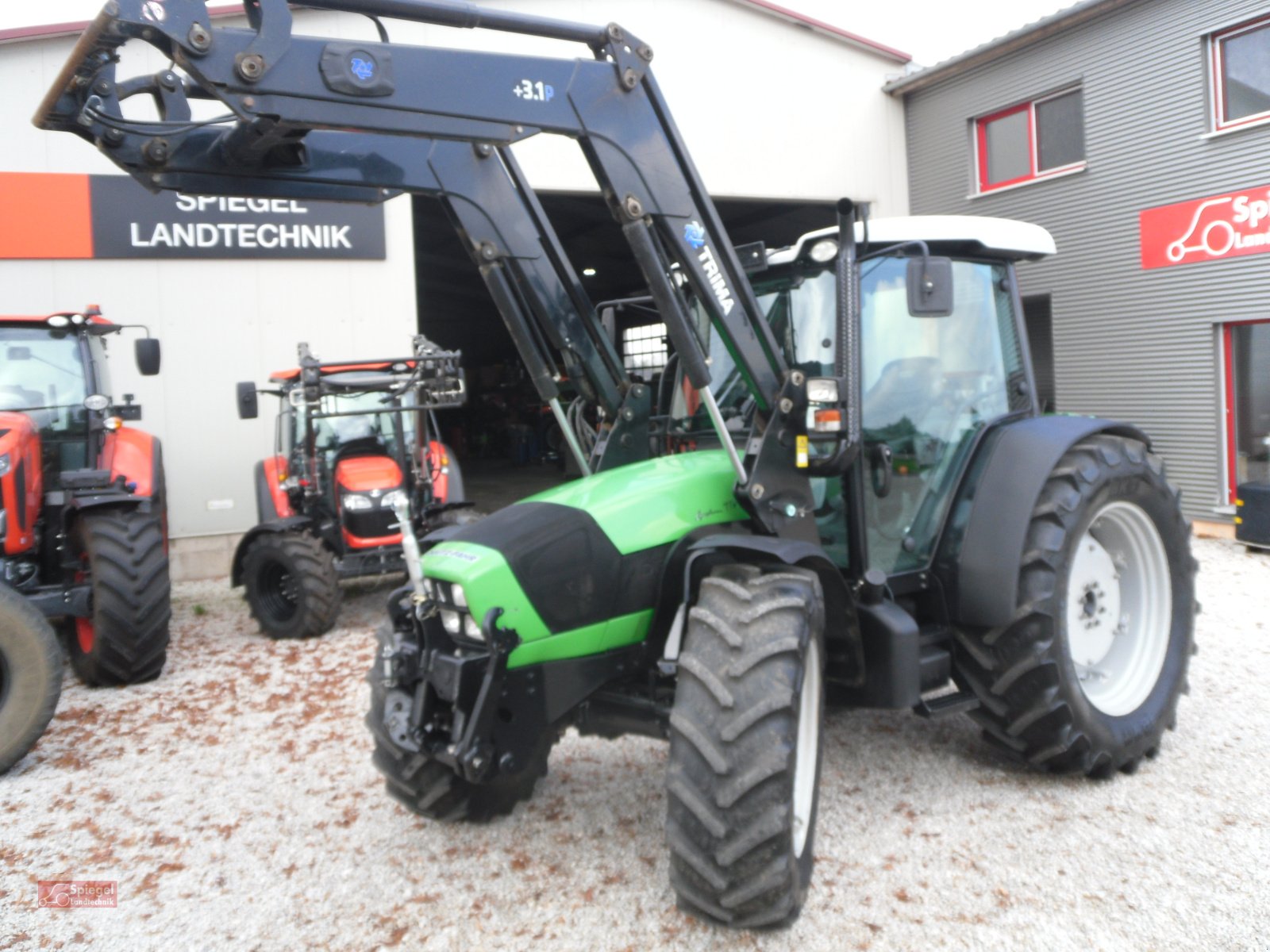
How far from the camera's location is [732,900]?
2643mm

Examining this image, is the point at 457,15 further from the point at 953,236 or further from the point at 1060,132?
the point at 1060,132

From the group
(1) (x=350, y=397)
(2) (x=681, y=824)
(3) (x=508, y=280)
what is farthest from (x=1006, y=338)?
(1) (x=350, y=397)

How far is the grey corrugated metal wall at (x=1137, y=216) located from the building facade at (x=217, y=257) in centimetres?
392

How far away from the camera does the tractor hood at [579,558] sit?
302 cm

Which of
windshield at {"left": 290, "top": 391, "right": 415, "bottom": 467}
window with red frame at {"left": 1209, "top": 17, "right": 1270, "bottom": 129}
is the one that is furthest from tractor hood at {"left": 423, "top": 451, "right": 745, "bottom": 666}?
window with red frame at {"left": 1209, "top": 17, "right": 1270, "bottom": 129}

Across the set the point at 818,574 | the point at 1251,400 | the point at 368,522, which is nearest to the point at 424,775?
the point at 818,574

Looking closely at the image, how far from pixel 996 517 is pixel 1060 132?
9.17 metres

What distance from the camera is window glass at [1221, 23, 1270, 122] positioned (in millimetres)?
9227

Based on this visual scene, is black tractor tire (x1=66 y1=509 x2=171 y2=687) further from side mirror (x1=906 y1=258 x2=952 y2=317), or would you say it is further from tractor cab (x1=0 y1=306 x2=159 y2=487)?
side mirror (x1=906 y1=258 x2=952 y2=317)

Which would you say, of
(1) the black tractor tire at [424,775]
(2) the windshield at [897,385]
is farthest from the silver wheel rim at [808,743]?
(1) the black tractor tire at [424,775]

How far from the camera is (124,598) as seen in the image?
5.64m

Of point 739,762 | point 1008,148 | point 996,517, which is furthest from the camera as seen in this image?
point 1008,148

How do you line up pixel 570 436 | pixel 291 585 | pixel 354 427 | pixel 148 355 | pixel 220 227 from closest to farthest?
pixel 570 436, pixel 148 355, pixel 291 585, pixel 354 427, pixel 220 227

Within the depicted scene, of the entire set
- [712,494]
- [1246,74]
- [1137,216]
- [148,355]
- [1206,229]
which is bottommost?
[712,494]
